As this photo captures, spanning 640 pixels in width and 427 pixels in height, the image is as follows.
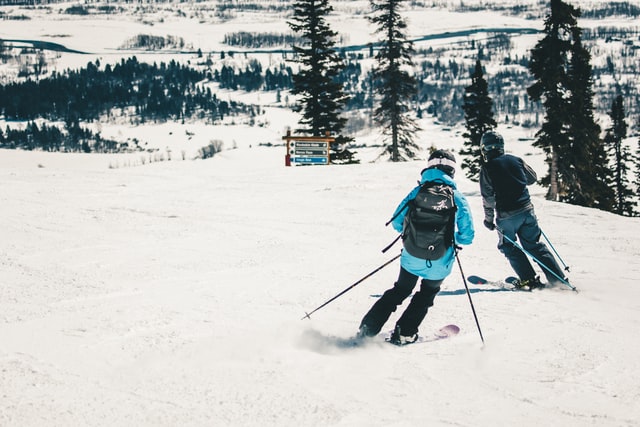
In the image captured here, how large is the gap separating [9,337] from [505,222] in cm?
544

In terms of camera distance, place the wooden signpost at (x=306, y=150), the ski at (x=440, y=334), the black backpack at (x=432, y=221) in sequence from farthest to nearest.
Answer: the wooden signpost at (x=306, y=150)
the ski at (x=440, y=334)
the black backpack at (x=432, y=221)

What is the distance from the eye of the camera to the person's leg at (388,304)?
4496 mm

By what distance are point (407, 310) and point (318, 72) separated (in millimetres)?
27226

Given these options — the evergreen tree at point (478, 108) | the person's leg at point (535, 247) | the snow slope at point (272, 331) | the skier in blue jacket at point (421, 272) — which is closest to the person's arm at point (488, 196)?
the person's leg at point (535, 247)

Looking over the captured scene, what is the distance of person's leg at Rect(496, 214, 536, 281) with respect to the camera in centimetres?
616

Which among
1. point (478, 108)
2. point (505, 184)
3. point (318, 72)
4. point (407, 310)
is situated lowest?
point (407, 310)

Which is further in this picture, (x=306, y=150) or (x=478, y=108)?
(x=478, y=108)

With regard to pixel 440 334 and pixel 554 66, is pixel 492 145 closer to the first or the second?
pixel 440 334

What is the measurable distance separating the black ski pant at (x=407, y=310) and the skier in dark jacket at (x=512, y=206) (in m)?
1.93

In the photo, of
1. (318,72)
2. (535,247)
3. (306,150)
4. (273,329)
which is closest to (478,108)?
(318,72)

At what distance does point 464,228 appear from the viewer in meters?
4.36

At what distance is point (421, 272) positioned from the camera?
174 inches

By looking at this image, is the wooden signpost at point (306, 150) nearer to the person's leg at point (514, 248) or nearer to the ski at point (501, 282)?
the ski at point (501, 282)

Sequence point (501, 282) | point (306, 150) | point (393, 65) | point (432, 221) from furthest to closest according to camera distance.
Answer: point (393, 65) → point (306, 150) → point (501, 282) → point (432, 221)
